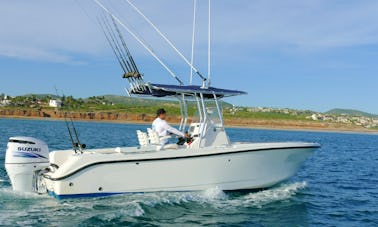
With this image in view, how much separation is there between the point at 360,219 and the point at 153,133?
5643mm

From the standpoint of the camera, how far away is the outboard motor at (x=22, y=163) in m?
11.2

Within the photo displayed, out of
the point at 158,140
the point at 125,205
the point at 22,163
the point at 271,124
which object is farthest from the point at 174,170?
the point at 271,124

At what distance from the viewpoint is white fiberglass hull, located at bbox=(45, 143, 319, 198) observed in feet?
35.6

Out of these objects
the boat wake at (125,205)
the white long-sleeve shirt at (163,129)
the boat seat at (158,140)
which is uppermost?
the white long-sleeve shirt at (163,129)

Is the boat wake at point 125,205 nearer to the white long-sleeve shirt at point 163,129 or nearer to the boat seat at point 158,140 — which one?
the boat seat at point 158,140

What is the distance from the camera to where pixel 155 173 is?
1145 centimetres

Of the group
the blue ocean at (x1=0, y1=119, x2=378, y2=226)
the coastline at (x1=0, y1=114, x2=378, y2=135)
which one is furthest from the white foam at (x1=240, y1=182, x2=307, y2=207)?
the coastline at (x1=0, y1=114, x2=378, y2=135)

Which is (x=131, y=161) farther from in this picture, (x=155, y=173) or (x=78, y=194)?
(x=78, y=194)

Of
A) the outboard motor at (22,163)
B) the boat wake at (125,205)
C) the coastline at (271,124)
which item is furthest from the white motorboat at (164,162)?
the coastline at (271,124)

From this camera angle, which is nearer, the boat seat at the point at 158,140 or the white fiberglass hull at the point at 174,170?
the white fiberglass hull at the point at 174,170

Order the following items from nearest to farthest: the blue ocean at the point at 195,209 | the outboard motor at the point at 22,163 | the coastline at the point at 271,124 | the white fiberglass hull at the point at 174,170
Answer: the blue ocean at the point at 195,209 → the white fiberglass hull at the point at 174,170 → the outboard motor at the point at 22,163 → the coastline at the point at 271,124

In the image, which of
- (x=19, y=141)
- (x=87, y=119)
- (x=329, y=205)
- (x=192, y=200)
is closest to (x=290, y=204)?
(x=329, y=205)

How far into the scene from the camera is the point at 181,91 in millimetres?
12258

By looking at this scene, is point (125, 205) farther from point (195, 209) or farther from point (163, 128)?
point (163, 128)
